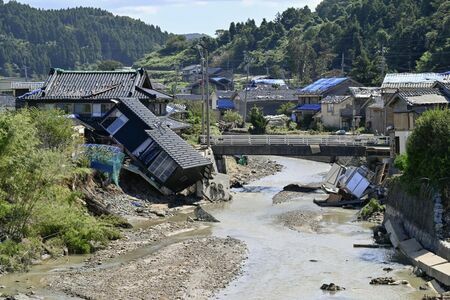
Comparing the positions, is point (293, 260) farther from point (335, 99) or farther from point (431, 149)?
point (335, 99)

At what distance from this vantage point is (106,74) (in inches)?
1869

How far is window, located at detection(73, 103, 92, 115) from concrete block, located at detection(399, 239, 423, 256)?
71.6 ft

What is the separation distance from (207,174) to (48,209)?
46.7 feet

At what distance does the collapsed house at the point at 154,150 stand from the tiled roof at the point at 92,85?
150 inches

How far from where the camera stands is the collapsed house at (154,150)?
128ft

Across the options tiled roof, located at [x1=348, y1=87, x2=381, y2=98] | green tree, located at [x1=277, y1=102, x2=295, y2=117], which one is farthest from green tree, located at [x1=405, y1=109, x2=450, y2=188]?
green tree, located at [x1=277, y1=102, x2=295, y2=117]

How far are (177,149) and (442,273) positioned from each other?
18.9m

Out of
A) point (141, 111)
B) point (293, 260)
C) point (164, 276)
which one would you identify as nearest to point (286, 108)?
point (141, 111)

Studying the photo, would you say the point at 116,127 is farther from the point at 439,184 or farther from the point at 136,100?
the point at 439,184

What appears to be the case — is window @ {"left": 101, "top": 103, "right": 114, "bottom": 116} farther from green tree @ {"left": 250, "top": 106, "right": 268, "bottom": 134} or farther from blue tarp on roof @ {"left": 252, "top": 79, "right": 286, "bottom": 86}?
blue tarp on roof @ {"left": 252, "top": 79, "right": 286, "bottom": 86}

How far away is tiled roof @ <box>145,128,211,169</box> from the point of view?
3865cm

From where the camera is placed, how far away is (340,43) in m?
106

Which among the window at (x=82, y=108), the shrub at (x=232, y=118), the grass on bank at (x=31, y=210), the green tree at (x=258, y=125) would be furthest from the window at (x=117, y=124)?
the shrub at (x=232, y=118)

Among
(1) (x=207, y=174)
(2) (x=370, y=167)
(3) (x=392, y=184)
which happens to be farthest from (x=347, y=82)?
(3) (x=392, y=184)
